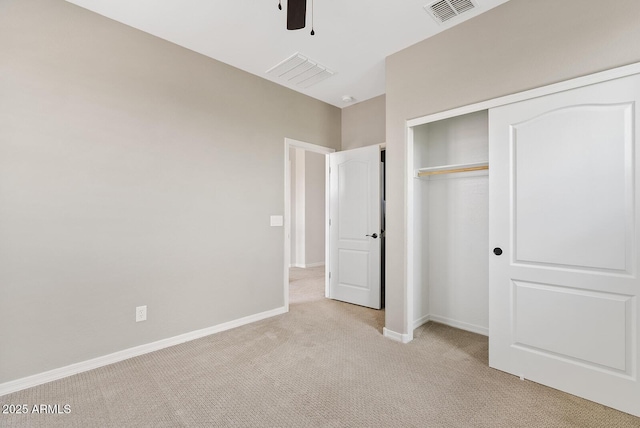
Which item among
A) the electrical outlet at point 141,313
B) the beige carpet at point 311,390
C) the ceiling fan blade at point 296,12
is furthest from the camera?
the electrical outlet at point 141,313

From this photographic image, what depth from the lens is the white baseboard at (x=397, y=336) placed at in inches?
114

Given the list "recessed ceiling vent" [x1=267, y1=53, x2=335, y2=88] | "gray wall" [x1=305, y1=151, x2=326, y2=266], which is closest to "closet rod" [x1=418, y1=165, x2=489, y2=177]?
"recessed ceiling vent" [x1=267, y1=53, x2=335, y2=88]

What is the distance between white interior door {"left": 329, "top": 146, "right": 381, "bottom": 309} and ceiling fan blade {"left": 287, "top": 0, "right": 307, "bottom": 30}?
8.08 feet

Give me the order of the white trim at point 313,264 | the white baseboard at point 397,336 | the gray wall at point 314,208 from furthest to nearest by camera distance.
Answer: the gray wall at point 314,208 < the white trim at point 313,264 < the white baseboard at point 397,336

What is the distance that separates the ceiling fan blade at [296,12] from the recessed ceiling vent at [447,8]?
1.35 m

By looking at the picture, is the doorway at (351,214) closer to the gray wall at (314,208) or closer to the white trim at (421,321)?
the white trim at (421,321)

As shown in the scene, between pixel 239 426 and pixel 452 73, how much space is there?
3.13 m

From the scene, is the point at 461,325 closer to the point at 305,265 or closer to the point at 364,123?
the point at 364,123

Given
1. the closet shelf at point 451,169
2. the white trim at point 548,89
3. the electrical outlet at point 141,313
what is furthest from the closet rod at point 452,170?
the electrical outlet at point 141,313

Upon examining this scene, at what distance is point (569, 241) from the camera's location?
202 cm

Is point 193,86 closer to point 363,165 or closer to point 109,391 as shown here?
point 363,165

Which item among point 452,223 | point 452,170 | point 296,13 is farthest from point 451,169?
point 296,13

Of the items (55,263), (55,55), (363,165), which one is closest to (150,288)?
(55,263)

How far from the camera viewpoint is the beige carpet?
5.84ft
